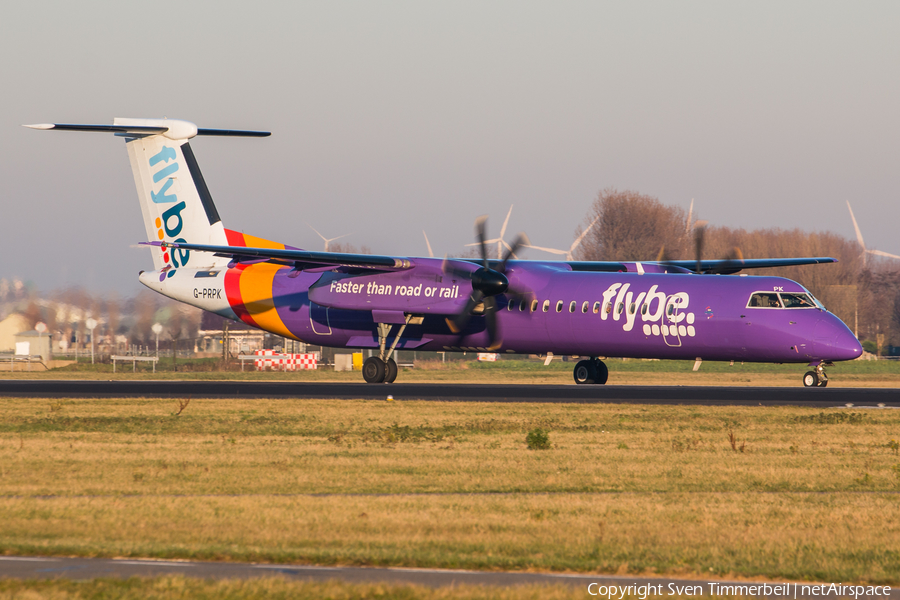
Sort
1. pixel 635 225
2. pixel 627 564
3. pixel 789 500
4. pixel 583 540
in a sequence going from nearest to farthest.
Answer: pixel 627 564 < pixel 583 540 < pixel 789 500 < pixel 635 225

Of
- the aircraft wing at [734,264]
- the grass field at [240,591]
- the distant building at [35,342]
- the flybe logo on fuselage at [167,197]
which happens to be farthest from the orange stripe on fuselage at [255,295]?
the grass field at [240,591]

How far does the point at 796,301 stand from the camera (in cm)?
3169

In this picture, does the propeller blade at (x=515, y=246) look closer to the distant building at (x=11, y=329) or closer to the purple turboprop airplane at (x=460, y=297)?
the purple turboprop airplane at (x=460, y=297)

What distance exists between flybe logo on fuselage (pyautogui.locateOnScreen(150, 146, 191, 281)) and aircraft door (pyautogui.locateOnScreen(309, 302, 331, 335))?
6.27 meters

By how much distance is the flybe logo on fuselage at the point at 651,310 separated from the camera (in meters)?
32.3

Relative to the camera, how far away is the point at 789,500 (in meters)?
14.1

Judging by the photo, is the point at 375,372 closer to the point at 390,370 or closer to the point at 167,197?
the point at 390,370

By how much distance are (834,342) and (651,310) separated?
564 cm

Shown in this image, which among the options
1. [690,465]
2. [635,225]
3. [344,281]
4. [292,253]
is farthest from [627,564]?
[635,225]

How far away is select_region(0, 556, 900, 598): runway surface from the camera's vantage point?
29.5 feet

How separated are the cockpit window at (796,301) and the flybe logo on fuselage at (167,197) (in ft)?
76.5

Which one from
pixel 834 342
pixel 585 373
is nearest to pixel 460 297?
pixel 585 373

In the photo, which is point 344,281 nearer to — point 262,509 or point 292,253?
point 292,253

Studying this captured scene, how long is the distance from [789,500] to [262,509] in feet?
23.8
